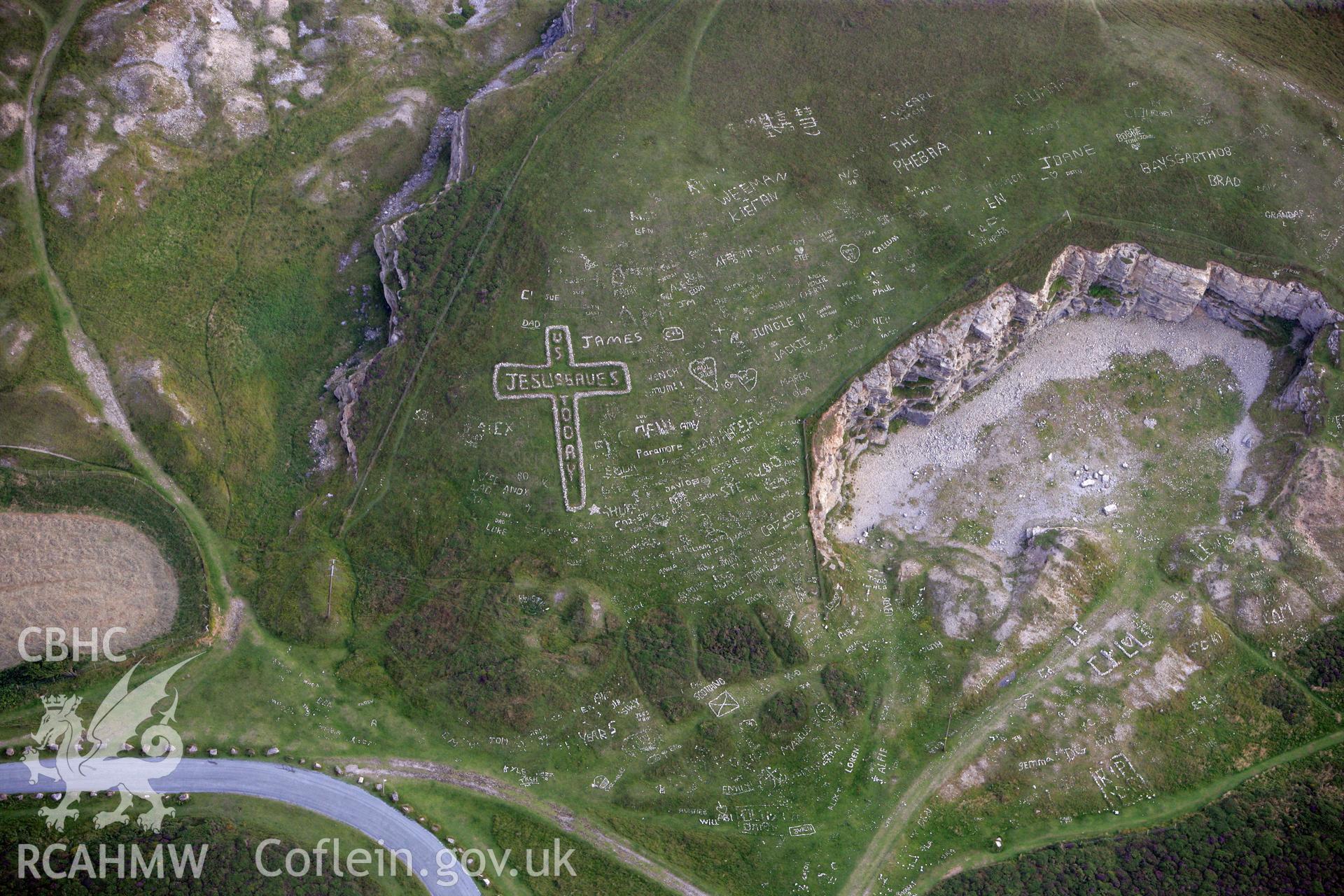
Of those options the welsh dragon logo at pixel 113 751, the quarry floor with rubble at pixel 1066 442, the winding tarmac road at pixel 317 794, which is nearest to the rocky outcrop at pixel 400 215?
the welsh dragon logo at pixel 113 751

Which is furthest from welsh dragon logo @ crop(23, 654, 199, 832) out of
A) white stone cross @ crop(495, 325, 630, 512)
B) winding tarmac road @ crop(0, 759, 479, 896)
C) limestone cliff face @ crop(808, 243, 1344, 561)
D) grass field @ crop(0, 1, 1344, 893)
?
limestone cliff face @ crop(808, 243, 1344, 561)

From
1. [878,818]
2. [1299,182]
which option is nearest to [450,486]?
[878,818]

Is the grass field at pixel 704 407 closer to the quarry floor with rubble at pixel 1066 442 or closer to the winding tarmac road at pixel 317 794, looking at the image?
the quarry floor with rubble at pixel 1066 442

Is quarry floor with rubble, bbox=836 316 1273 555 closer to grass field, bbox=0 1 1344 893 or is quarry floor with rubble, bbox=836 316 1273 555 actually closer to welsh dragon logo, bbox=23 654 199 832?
grass field, bbox=0 1 1344 893

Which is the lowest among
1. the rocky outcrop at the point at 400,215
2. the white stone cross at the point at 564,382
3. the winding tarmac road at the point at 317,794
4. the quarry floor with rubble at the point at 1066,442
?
the winding tarmac road at the point at 317,794

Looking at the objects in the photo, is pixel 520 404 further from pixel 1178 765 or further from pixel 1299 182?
pixel 1299 182
